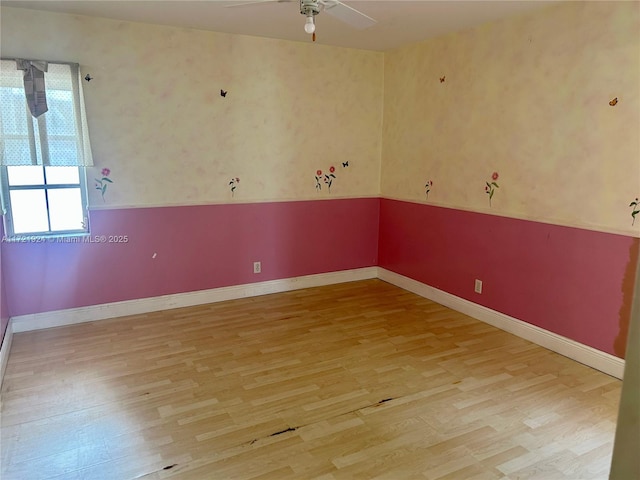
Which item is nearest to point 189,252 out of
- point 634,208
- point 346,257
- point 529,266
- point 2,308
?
point 2,308

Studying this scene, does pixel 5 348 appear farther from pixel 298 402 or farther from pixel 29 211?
pixel 298 402

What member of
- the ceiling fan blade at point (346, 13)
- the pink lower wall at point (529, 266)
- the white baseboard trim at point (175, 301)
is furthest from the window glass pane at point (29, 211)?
the pink lower wall at point (529, 266)

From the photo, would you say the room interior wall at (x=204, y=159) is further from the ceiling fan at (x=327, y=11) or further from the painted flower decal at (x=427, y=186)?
the ceiling fan at (x=327, y=11)

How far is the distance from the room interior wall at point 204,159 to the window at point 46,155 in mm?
109

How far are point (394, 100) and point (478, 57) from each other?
1.13 metres


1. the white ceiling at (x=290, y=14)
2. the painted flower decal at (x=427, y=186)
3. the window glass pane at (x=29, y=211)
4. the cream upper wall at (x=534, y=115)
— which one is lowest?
the window glass pane at (x=29, y=211)

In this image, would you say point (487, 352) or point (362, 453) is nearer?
point (362, 453)

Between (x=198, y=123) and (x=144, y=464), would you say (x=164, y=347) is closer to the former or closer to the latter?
(x=144, y=464)

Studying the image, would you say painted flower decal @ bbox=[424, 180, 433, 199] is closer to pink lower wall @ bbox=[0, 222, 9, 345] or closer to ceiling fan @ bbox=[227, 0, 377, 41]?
ceiling fan @ bbox=[227, 0, 377, 41]

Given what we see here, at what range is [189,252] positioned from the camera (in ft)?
13.6

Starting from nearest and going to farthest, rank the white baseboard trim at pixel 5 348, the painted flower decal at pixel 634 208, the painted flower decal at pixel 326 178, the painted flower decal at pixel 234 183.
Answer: the painted flower decal at pixel 634 208
the white baseboard trim at pixel 5 348
the painted flower decal at pixel 234 183
the painted flower decal at pixel 326 178

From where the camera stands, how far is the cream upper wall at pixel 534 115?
280 cm

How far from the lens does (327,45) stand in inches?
173

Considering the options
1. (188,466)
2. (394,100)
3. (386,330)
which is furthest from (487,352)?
(394,100)
